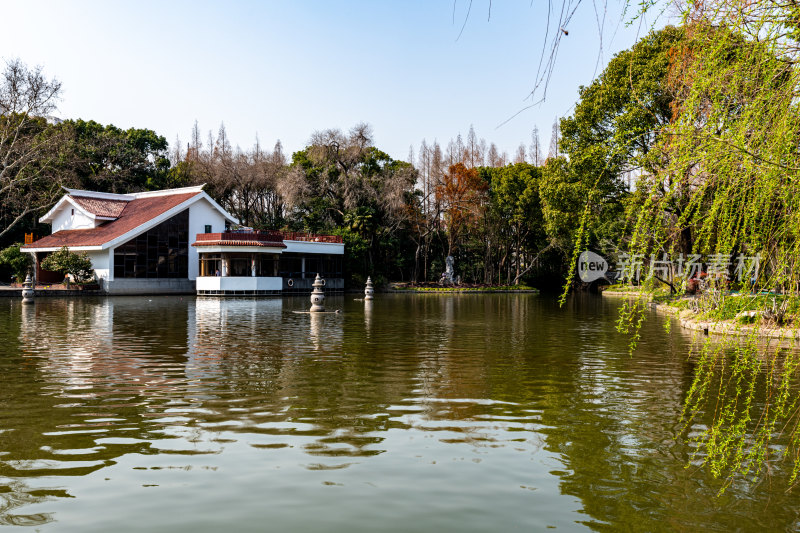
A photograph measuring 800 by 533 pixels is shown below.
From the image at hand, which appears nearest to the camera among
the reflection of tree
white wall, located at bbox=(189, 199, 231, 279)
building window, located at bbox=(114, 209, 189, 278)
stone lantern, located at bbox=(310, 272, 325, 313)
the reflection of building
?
the reflection of tree

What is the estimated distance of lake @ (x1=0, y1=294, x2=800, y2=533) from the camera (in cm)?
472

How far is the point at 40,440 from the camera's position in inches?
256

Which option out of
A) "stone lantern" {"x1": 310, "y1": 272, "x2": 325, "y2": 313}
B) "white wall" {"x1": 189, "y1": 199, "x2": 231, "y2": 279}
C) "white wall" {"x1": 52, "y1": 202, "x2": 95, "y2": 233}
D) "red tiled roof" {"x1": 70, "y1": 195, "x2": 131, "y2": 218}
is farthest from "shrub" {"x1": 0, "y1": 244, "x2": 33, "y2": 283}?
"stone lantern" {"x1": 310, "y1": 272, "x2": 325, "y2": 313}

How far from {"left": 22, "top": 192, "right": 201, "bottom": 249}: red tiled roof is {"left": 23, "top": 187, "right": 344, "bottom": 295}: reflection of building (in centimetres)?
8

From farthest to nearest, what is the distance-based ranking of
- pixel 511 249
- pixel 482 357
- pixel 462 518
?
pixel 511 249 < pixel 482 357 < pixel 462 518

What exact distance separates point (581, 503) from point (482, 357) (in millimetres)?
8142

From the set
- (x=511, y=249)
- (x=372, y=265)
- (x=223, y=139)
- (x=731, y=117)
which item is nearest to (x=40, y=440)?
(x=731, y=117)

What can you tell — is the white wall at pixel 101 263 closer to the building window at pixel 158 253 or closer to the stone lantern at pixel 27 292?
the building window at pixel 158 253

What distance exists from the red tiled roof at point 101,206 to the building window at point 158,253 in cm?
443

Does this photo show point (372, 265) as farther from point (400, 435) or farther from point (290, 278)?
point (400, 435)

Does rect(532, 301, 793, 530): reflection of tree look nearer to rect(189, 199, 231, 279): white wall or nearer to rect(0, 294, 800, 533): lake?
rect(0, 294, 800, 533): lake

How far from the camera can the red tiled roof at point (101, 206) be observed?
43.0m

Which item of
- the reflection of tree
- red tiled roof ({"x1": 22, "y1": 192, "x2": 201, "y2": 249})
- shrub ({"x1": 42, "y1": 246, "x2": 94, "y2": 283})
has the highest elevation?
red tiled roof ({"x1": 22, "y1": 192, "x2": 201, "y2": 249})

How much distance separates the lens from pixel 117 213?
4469cm
